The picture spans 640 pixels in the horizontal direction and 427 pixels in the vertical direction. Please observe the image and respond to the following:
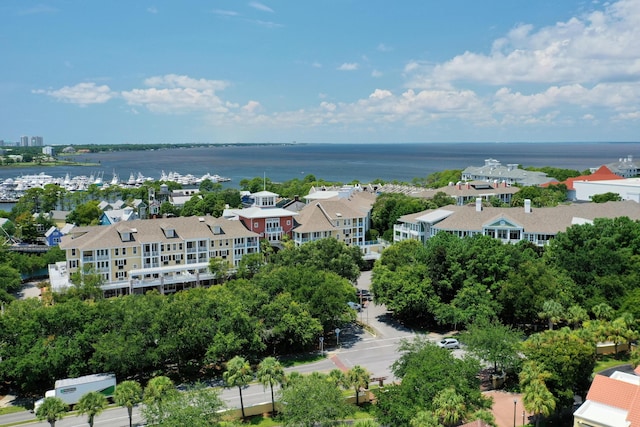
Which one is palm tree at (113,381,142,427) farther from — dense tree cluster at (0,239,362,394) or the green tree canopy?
the green tree canopy

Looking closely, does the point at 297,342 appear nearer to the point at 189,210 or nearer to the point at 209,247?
the point at 209,247

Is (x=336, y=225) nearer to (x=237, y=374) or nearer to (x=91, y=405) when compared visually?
(x=237, y=374)

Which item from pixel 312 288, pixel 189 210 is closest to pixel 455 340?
pixel 312 288

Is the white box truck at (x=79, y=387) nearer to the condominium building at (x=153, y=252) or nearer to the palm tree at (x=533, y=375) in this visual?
the condominium building at (x=153, y=252)

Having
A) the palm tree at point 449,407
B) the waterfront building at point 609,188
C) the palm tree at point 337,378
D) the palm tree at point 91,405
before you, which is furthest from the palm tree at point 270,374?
the waterfront building at point 609,188

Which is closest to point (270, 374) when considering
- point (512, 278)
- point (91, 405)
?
point (91, 405)

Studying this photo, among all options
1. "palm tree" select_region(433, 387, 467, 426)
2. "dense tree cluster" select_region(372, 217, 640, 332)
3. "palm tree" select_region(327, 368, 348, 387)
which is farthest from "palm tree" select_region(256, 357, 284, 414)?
"dense tree cluster" select_region(372, 217, 640, 332)
